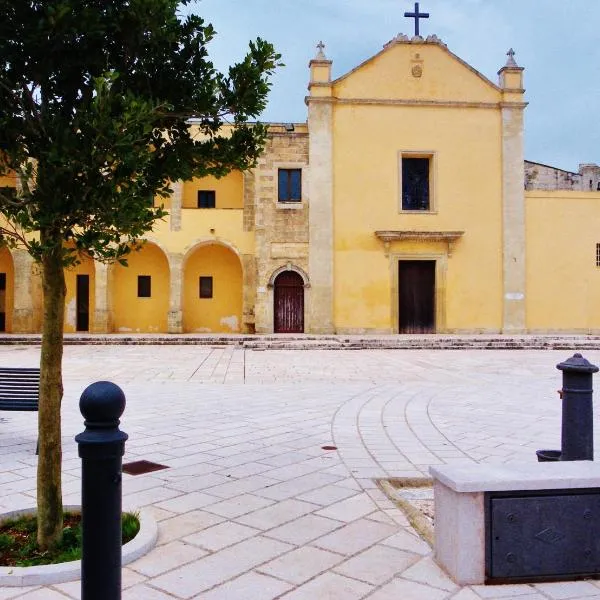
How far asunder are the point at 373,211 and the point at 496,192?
518cm

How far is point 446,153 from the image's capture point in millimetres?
24531

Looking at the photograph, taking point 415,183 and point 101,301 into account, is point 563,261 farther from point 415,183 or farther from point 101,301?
point 101,301

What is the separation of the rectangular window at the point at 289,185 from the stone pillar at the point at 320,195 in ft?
1.74

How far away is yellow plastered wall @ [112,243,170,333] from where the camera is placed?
25.2 meters

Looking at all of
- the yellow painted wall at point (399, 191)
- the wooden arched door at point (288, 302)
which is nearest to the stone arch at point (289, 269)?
the wooden arched door at point (288, 302)

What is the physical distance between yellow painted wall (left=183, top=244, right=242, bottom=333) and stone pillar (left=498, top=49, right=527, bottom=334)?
1104 centimetres

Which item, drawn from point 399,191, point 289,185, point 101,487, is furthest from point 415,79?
point 101,487

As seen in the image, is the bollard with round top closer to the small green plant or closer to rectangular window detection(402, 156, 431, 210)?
the small green plant

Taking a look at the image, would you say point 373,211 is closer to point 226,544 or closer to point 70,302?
point 70,302

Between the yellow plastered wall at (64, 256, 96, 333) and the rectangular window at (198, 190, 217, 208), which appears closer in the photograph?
the yellow plastered wall at (64, 256, 96, 333)

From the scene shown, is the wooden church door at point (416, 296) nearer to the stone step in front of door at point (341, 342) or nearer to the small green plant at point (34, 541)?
the stone step in front of door at point (341, 342)

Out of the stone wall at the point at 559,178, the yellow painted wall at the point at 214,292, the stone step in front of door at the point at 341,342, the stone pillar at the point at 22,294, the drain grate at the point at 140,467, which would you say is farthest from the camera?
the stone wall at the point at 559,178

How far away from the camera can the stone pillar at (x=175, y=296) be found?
2375 cm

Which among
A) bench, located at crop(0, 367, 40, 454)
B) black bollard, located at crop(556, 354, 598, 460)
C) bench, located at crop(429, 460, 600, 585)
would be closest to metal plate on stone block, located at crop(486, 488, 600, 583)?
bench, located at crop(429, 460, 600, 585)
